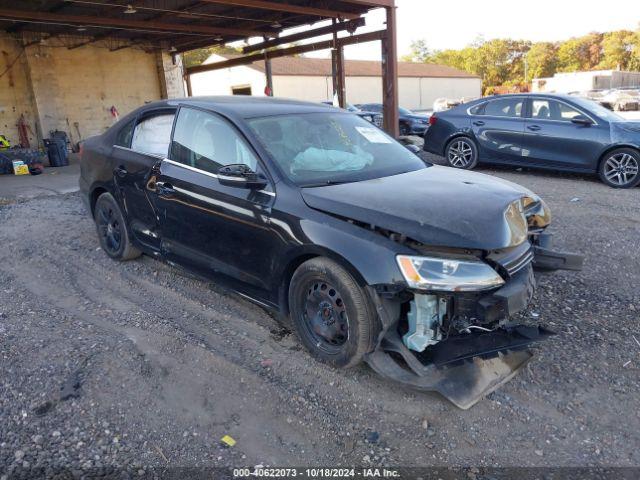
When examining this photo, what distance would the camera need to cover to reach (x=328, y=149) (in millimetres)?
4000

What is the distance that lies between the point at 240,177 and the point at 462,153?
7.64 metres

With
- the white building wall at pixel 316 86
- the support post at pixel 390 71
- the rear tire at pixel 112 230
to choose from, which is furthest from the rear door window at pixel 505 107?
the white building wall at pixel 316 86

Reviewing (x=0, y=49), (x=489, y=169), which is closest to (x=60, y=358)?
(x=489, y=169)

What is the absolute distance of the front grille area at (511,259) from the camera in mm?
3023

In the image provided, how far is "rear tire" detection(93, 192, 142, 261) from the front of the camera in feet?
16.8

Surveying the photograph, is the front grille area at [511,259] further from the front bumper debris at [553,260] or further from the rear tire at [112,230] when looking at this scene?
the rear tire at [112,230]

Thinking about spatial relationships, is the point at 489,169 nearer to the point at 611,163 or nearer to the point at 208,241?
the point at 611,163

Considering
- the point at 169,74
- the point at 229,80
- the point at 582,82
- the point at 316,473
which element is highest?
the point at 229,80

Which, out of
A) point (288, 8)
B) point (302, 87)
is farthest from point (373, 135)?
point (302, 87)

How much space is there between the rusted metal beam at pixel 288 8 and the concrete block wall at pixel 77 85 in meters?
7.70

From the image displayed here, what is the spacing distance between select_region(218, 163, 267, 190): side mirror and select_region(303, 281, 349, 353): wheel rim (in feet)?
2.61

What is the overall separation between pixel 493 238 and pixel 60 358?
2.91 metres

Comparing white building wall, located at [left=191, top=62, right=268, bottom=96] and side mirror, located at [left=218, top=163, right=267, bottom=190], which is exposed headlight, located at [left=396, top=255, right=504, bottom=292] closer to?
side mirror, located at [left=218, top=163, right=267, bottom=190]

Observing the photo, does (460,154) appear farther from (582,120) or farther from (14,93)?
(14,93)
